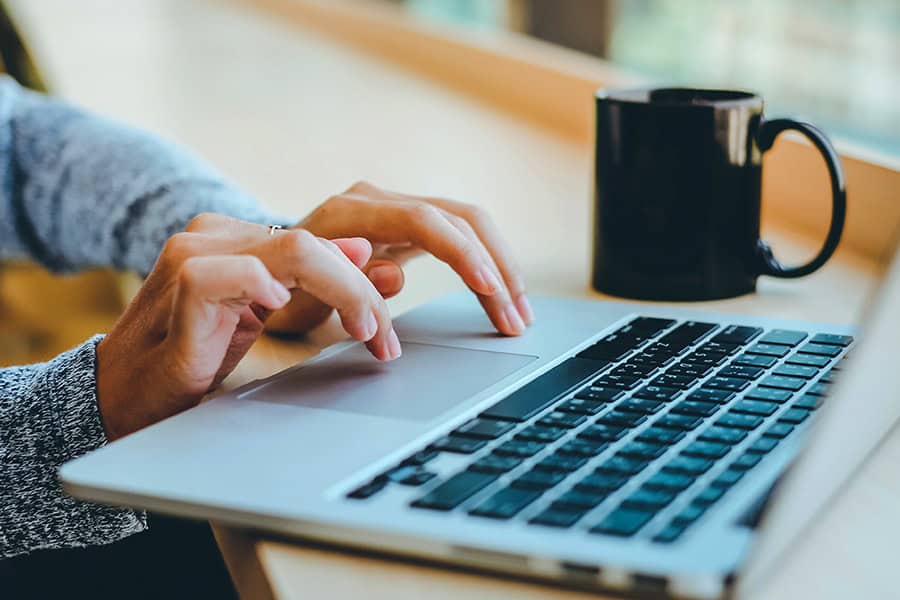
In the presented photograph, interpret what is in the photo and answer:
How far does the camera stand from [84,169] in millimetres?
1009

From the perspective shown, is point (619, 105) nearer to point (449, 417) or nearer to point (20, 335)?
point (449, 417)

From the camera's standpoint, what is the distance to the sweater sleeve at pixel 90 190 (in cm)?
88

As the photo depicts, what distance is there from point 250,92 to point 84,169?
791 mm

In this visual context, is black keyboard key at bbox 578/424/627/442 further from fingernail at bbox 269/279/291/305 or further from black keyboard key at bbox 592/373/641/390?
fingernail at bbox 269/279/291/305

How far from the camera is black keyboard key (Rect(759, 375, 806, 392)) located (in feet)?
1.62

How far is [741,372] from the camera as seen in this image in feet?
1.70

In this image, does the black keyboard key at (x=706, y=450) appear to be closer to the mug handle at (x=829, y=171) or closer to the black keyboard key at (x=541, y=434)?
the black keyboard key at (x=541, y=434)

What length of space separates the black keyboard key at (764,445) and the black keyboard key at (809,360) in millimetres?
118

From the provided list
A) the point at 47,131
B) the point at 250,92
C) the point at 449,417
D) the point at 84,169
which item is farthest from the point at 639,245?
the point at 250,92

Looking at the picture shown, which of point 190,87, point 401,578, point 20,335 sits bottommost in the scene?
point 20,335

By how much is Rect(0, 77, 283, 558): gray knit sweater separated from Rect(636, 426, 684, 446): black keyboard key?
0.25m

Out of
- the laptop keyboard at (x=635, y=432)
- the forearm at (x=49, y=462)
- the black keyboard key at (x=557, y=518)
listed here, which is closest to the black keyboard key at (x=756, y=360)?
the laptop keyboard at (x=635, y=432)

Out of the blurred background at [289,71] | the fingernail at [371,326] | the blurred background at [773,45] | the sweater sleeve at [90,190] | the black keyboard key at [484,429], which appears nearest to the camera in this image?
the black keyboard key at [484,429]

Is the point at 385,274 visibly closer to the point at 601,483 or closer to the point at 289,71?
the point at 601,483
